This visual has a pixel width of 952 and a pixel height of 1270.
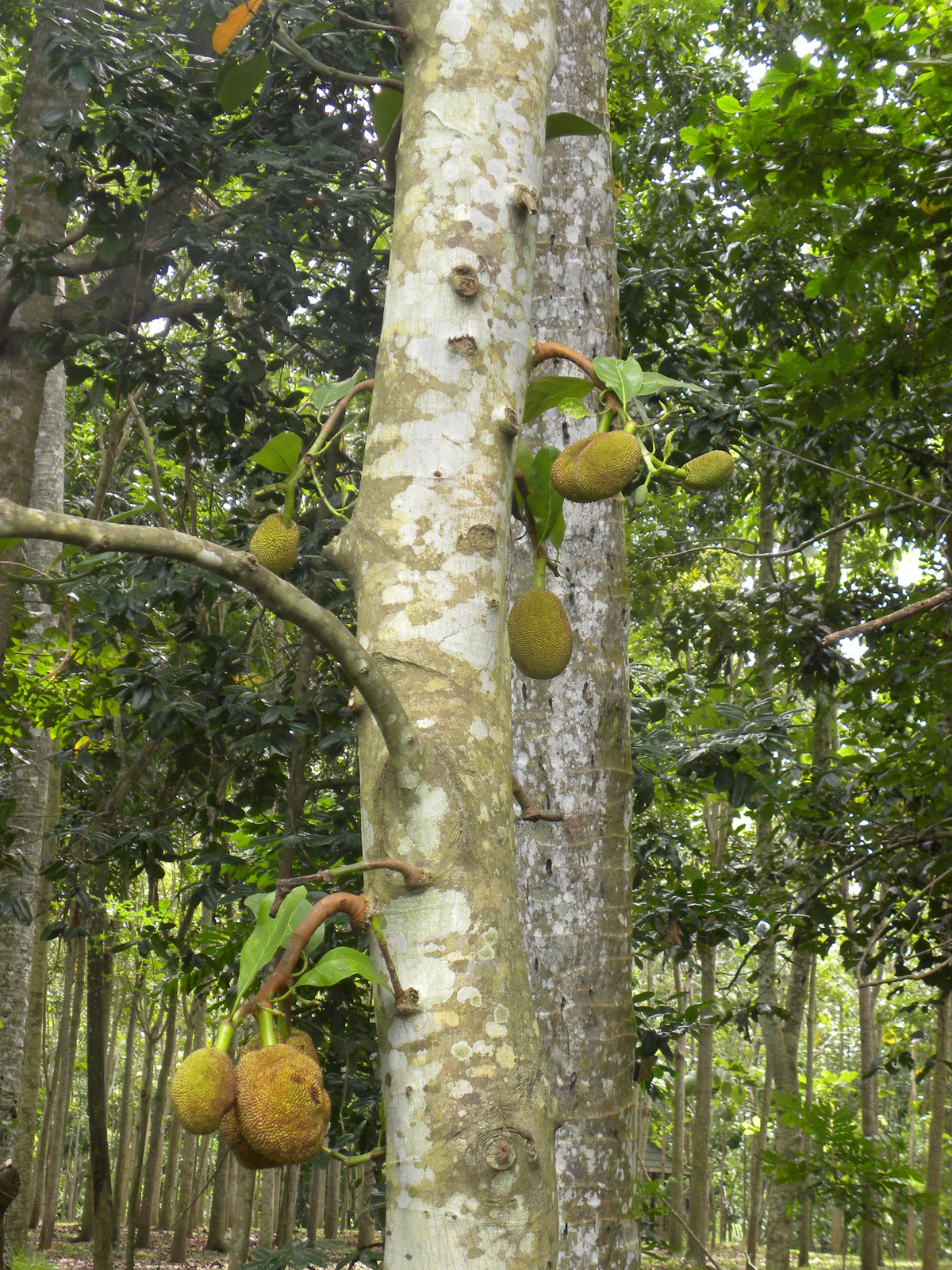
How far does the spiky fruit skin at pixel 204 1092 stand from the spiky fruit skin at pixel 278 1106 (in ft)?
0.06

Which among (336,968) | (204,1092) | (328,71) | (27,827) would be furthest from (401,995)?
(27,827)

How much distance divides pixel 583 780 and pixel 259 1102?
1.10 meters

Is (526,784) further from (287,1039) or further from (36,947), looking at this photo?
(36,947)

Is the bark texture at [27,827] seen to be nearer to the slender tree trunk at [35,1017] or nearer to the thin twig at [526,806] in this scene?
the slender tree trunk at [35,1017]

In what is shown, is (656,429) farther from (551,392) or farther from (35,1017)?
(35,1017)

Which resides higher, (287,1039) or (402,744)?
(402,744)

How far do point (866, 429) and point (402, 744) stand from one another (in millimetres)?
4479

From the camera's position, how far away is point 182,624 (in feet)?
17.0

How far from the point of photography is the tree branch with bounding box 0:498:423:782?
2.40 ft

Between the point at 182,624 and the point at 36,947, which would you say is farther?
the point at 36,947

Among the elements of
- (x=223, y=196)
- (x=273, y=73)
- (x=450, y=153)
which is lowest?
(x=450, y=153)

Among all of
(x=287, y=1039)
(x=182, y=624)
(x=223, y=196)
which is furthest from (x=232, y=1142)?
(x=223, y=196)

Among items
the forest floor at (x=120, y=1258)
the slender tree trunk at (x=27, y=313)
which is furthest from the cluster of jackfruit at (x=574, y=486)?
the forest floor at (x=120, y=1258)

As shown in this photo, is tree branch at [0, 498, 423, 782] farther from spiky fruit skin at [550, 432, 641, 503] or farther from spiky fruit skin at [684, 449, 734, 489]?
spiky fruit skin at [684, 449, 734, 489]
